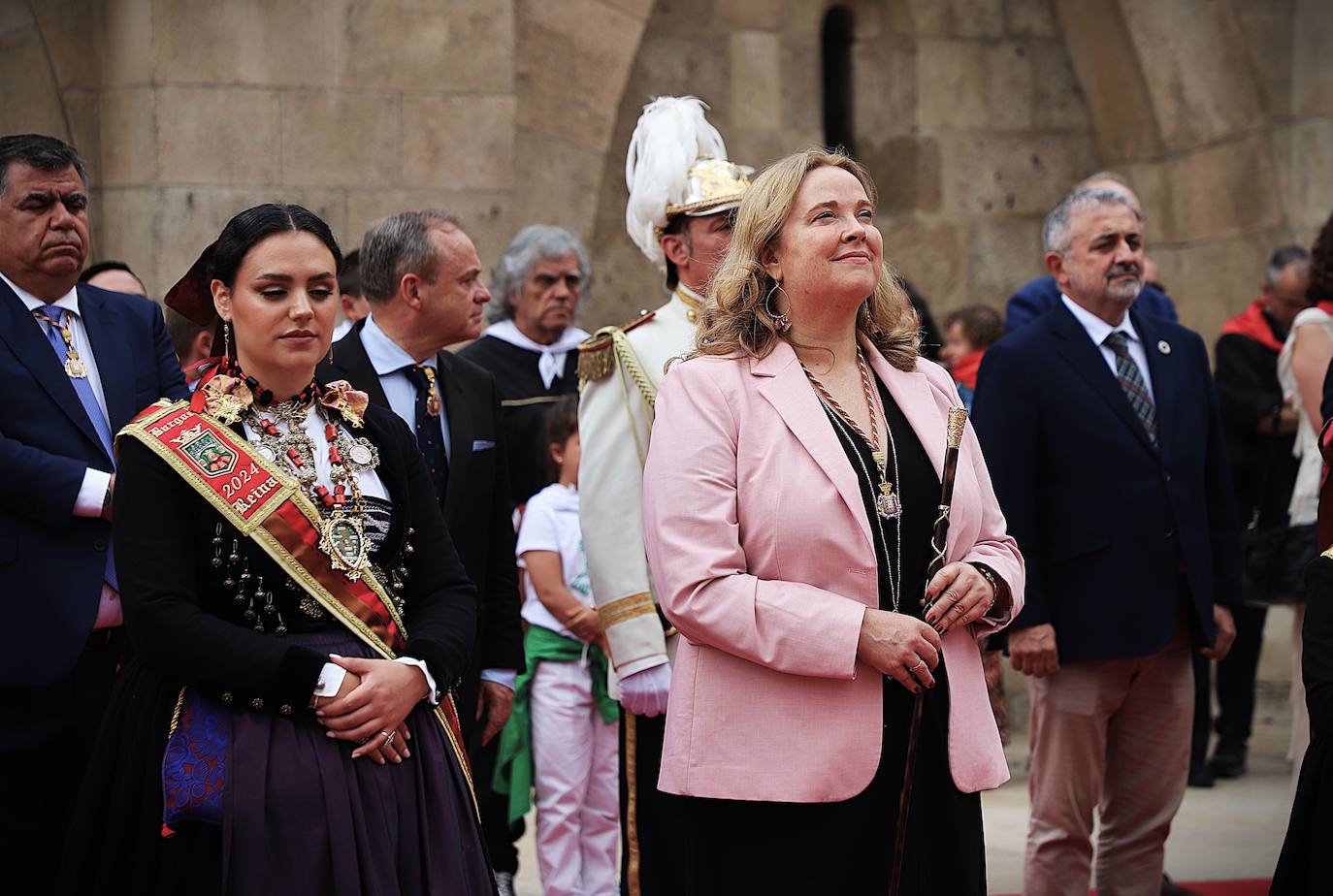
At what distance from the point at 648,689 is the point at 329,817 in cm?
119

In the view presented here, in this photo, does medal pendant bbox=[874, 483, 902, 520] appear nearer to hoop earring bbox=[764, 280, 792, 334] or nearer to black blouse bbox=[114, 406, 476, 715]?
hoop earring bbox=[764, 280, 792, 334]

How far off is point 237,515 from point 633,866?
5.09 feet

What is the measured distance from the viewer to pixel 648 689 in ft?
13.0

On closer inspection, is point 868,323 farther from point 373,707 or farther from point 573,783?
point 573,783

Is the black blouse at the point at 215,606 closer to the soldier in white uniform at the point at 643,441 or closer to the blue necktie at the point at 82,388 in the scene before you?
the soldier in white uniform at the point at 643,441

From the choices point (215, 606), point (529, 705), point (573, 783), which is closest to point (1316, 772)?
point (215, 606)

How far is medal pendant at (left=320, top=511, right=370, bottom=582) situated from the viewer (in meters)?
3.08

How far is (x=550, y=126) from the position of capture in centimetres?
780

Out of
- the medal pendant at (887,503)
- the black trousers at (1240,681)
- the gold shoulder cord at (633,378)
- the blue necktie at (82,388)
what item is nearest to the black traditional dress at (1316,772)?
the medal pendant at (887,503)

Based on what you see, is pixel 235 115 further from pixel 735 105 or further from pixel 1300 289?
pixel 1300 289

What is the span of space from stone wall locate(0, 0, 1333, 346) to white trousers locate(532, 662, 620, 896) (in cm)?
251

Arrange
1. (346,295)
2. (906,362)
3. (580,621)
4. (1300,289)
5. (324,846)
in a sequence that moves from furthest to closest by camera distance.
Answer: (1300,289), (346,295), (580,621), (906,362), (324,846)

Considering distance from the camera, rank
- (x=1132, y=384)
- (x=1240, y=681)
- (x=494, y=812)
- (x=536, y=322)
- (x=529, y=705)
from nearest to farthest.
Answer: (x=1132, y=384)
(x=529, y=705)
(x=494, y=812)
(x=536, y=322)
(x=1240, y=681)

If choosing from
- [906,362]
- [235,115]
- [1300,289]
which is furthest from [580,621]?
[1300,289]
